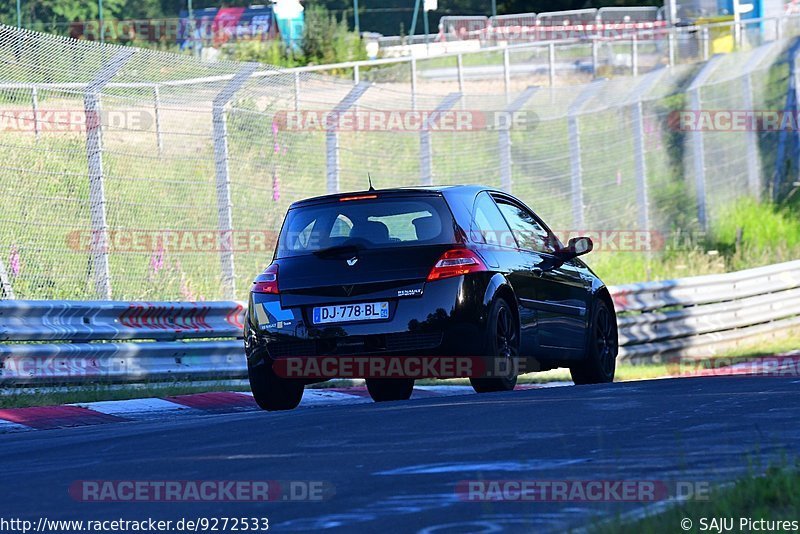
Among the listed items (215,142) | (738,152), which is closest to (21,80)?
(215,142)

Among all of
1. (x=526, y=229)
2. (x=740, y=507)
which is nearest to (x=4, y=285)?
(x=526, y=229)

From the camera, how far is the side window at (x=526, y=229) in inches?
448

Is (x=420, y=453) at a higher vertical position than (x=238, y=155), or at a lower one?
lower

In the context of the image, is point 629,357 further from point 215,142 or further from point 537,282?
point 537,282

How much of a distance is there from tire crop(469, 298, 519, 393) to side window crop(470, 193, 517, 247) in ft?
1.52

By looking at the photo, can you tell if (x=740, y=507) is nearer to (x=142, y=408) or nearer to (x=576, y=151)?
(x=142, y=408)

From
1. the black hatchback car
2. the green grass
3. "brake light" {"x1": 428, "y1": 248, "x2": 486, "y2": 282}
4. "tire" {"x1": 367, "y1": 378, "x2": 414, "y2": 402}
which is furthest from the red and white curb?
the green grass

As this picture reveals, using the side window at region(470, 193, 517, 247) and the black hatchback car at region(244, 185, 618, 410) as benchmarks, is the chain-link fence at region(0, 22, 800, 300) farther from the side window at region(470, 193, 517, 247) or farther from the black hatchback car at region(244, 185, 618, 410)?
the side window at region(470, 193, 517, 247)

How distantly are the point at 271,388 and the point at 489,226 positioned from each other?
1.85 metres

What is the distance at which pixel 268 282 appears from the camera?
10.4 m

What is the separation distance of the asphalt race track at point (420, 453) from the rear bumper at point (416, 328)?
54 centimetres

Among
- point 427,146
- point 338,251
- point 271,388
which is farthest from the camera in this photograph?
point 427,146

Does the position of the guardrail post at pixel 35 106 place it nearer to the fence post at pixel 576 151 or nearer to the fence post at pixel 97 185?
the fence post at pixel 97 185

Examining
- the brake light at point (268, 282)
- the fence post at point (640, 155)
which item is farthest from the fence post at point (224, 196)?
the fence post at point (640, 155)
